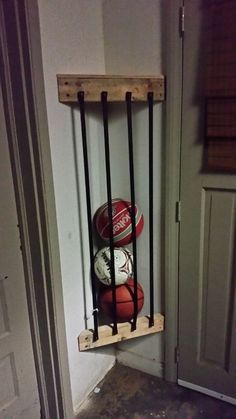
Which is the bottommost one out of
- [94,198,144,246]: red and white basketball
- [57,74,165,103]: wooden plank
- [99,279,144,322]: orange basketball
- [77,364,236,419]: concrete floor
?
[77,364,236,419]: concrete floor

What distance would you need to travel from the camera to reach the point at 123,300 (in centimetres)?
171

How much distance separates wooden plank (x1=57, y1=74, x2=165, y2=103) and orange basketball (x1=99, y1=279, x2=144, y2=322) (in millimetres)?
941

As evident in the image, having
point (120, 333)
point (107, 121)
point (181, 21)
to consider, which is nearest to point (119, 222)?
point (107, 121)

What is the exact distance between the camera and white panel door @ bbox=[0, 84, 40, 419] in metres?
1.38

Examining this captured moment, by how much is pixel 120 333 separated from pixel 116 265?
1.37ft

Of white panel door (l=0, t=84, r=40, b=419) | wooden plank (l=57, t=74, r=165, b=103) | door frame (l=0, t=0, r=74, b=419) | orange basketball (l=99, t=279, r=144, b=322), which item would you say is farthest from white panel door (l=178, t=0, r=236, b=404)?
white panel door (l=0, t=84, r=40, b=419)

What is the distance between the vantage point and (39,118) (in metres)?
1.31

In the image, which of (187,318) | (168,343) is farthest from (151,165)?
(168,343)

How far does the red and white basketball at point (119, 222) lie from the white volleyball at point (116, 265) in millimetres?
60

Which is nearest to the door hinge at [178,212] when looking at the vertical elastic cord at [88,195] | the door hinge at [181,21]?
the vertical elastic cord at [88,195]

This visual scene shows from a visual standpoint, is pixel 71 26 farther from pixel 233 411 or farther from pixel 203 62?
pixel 233 411

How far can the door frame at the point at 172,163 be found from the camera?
57.5 inches

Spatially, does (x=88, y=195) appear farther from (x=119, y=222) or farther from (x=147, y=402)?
(x=147, y=402)

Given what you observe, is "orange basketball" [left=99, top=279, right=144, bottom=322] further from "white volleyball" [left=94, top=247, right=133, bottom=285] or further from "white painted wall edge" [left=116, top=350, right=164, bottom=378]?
"white painted wall edge" [left=116, top=350, right=164, bottom=378]
